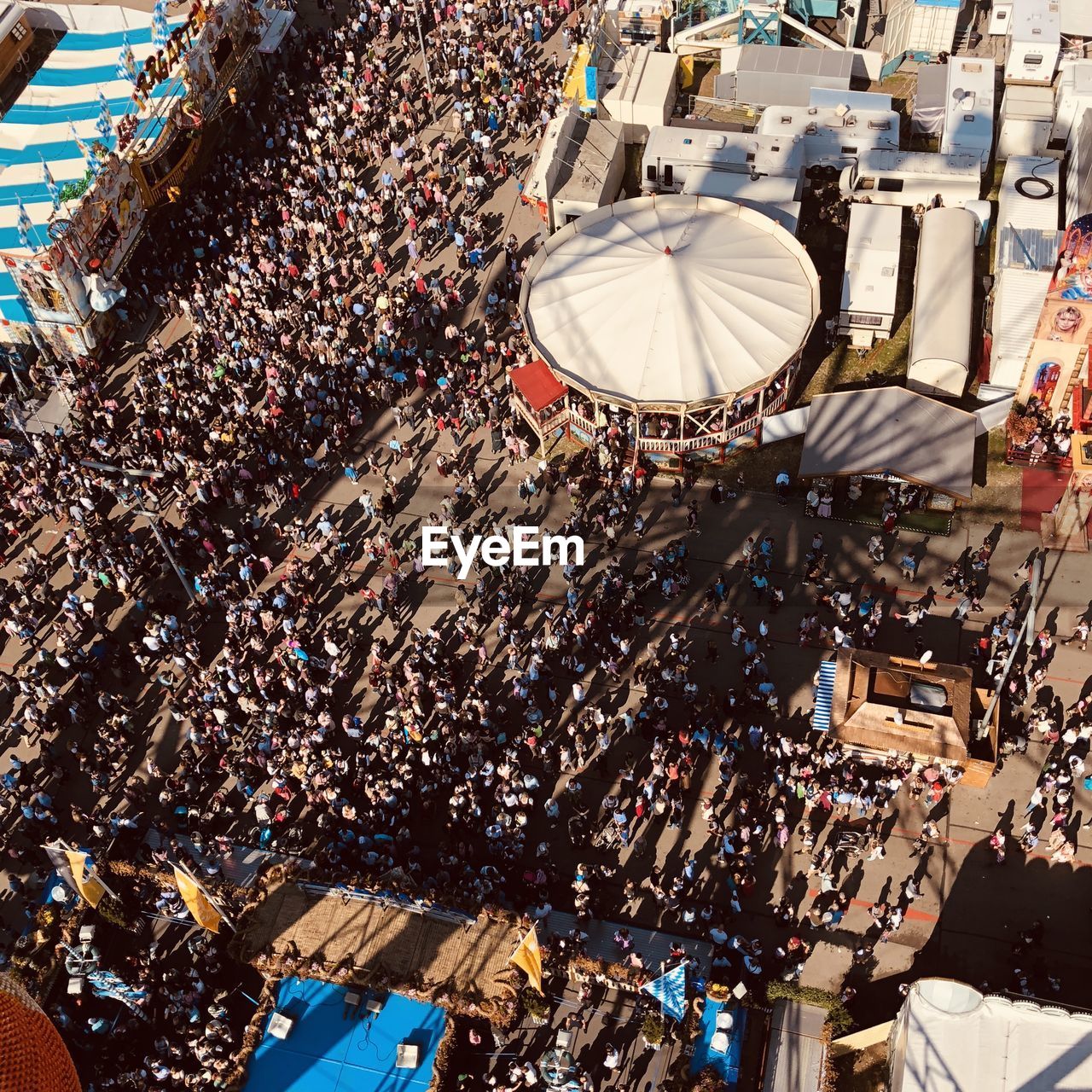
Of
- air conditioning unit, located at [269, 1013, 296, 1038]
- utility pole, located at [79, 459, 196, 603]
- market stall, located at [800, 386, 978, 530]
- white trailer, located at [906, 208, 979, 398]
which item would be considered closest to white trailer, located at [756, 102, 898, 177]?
white trailer, located at [906, 208, 979, 398]

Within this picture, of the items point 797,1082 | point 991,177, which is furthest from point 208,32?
point 797,1082

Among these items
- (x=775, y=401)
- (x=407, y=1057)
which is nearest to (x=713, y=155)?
(x=775, y=401)

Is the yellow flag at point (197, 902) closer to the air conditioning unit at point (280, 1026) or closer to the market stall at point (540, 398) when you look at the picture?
the air conditioning unit at point (280, 1026)

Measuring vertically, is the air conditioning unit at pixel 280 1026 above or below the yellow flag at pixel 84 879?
below

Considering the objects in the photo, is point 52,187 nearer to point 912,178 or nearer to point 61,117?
point 61,117

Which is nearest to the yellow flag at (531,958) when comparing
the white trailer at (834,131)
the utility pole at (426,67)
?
the white trailer at (834,131)

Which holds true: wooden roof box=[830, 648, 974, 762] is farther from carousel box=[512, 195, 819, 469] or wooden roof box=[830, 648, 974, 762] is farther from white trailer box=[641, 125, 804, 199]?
white trailer box=[641, 125, 804, 199]
